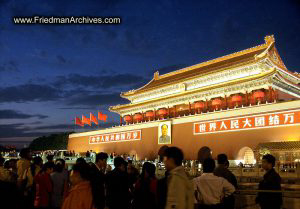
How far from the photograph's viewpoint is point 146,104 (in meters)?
28.3

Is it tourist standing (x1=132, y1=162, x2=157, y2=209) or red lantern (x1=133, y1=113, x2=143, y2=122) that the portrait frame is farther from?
tourist standing (x1=132, y1=162, x2=157, y2=209)

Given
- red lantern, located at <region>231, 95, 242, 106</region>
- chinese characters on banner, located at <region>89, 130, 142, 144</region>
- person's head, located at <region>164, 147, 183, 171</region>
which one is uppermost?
red lantern, located at <region>231, 95, 242, 106</region>

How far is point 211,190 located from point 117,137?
81.6 feet

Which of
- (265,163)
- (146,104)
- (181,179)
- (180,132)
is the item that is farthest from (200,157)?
(181,179)

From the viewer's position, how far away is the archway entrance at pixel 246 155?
1794cm

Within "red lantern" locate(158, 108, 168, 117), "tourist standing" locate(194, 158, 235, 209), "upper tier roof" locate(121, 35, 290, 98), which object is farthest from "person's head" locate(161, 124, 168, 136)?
"tourist standing" locate(194, 158, 235, 209)

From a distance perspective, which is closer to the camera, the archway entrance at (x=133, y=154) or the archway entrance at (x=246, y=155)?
the archway entrance at (x=246, y=155)

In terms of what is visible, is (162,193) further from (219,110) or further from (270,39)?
(270,39)

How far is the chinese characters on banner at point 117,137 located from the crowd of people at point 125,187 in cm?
2022

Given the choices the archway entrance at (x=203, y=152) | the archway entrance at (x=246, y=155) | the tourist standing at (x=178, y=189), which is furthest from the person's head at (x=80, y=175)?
the archway entrance at (x=203, y=152)

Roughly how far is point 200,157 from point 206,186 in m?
16.8

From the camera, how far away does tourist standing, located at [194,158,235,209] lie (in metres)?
3.76

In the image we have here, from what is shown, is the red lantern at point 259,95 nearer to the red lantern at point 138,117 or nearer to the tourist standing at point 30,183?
the red lantern at point 138,117

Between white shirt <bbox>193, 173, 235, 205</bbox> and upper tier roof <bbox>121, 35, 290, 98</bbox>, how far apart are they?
60.9ft
